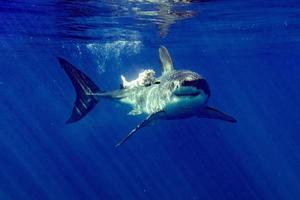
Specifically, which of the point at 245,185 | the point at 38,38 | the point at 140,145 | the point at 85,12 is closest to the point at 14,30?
the point at 38,38

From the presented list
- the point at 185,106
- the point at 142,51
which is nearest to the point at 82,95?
the point at 185,106

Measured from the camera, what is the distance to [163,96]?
10.9 meters

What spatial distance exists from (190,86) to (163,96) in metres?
1.83

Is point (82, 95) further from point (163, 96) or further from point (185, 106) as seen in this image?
point (185, 106)

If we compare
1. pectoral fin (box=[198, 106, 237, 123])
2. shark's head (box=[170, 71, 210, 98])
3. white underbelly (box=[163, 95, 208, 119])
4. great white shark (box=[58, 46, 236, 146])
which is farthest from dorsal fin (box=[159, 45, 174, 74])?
shark's head (box=[170, 71, 210, 98])

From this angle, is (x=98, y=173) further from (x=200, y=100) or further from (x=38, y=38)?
(x=200, y=100)

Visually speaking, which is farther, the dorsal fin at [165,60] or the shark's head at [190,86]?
the dorsal fin at [165,60]

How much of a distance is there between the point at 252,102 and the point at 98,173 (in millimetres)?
119763

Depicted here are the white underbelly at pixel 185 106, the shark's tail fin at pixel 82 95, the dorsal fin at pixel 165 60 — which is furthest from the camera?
the shark's tail fin at pixel 82 95

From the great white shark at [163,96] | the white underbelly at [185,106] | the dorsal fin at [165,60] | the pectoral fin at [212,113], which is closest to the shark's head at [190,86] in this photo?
the great white shark at [163,96]

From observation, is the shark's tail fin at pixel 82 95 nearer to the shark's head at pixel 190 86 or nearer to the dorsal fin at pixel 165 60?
the dorsal fin at pixel 165 60

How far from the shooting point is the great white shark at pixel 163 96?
9416mm

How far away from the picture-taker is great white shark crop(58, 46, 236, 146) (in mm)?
9416

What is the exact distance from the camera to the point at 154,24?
2527cm
